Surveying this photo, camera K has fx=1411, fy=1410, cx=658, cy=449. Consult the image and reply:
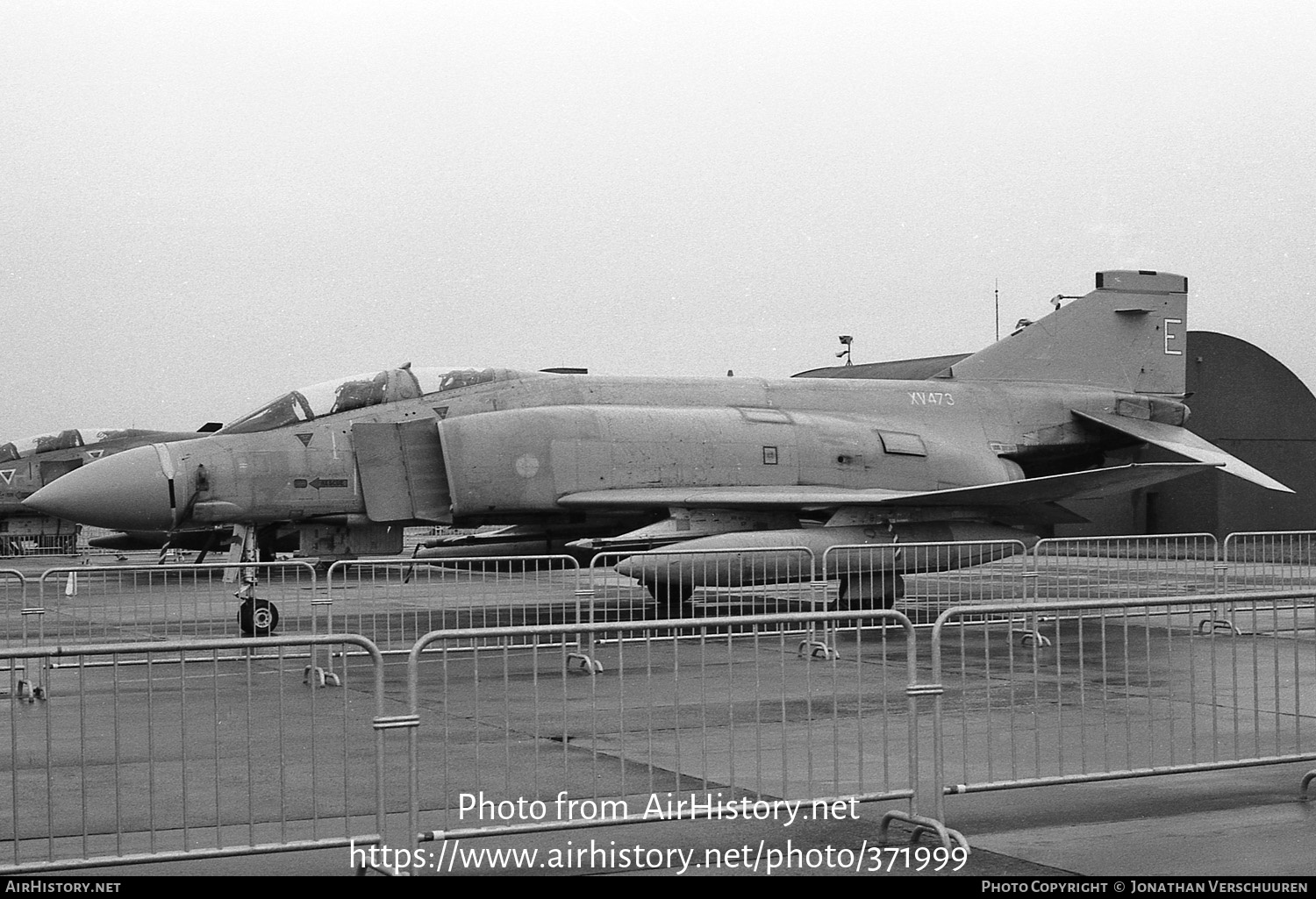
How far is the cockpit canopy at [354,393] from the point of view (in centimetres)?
1560

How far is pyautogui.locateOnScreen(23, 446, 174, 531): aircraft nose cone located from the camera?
14.6 meters

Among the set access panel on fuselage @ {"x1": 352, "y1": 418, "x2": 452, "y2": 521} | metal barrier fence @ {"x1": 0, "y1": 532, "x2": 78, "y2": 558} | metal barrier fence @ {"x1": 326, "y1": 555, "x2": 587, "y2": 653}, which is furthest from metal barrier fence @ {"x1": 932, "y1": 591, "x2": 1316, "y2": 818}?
metal barrier fence @ {"x1": 0, "y1": 532, "x2": 78, "y2": 558}

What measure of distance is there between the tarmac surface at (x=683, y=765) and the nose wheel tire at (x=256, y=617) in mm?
1054

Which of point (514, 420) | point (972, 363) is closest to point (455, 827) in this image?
point (514, 420)

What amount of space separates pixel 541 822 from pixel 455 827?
405 millimetres

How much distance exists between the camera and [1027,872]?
480 centimetres

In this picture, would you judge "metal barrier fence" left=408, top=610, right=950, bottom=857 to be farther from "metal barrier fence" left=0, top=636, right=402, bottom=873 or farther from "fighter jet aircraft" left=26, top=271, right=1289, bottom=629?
"fighter jet aircraft" left=26, top=271, right=1289, bottom=629

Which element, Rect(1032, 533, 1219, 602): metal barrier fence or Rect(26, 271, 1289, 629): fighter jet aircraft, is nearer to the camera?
Rect(1032, 533, 1219, 602): metal barrier fence

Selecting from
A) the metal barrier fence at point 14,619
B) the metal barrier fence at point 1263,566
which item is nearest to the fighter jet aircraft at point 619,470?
the metal barrier fence at point 1263,566

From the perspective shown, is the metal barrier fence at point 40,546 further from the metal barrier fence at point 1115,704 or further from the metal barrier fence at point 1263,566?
the metal barrier fence at point 1115,704

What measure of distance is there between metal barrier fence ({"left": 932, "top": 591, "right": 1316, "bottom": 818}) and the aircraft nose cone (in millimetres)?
8182

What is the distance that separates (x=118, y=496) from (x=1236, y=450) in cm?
2646
